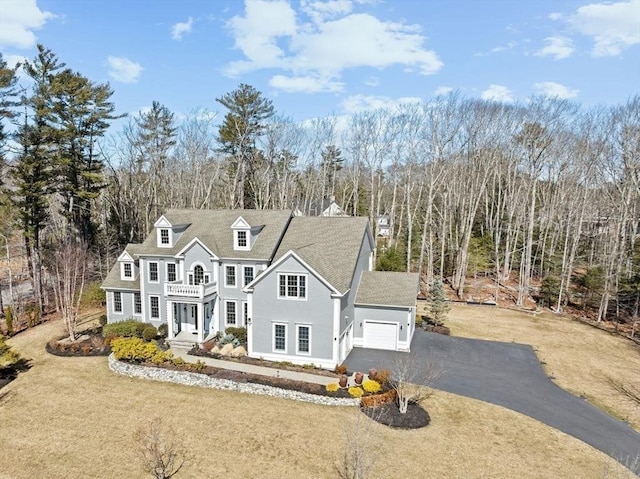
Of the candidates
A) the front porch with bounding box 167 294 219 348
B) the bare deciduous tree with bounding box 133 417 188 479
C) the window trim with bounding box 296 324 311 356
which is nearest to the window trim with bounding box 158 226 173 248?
the front porch with bounding box 167 294 219 348

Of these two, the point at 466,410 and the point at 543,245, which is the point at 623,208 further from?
the point at 466,410

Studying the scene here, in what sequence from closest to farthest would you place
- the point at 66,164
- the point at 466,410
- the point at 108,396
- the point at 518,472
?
the point at 518,472
the point at 466,410
the point at 108,396
the point at 66,164

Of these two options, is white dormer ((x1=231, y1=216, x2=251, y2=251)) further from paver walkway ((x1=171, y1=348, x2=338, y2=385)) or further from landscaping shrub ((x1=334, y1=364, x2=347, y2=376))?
landscaping shrub ((x1=334, y1=364, x2=347, y2=376))

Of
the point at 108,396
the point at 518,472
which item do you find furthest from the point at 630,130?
the point at 108,396

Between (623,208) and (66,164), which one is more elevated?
(66,164)

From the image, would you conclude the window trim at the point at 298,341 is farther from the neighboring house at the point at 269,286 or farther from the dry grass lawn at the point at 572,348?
the dry grass lawn at the point at 572,348

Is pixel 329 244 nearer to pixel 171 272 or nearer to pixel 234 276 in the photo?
pixel 234 276
